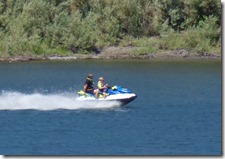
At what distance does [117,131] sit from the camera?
36.6m

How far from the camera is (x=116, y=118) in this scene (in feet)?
131

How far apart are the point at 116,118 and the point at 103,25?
47.3 m

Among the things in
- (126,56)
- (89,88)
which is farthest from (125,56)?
(89,88)

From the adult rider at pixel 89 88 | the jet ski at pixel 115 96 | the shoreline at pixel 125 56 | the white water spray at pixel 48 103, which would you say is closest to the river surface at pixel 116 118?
the white water spray at pixel 48 103

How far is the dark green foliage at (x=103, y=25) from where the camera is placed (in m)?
83.8

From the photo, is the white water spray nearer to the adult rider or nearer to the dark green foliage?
the adult rider

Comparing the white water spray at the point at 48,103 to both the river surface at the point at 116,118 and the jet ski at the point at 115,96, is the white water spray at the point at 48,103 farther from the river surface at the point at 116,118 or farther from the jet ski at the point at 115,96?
the jet ski at the point at 115,96

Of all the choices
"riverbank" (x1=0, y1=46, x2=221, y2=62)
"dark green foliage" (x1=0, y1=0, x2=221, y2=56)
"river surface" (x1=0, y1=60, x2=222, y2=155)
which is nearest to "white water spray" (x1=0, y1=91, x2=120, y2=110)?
"river surface" (x1=0, y1=60, x2=222, y2=155)

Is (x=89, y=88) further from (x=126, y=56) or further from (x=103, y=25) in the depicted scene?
(x=103, y=25)

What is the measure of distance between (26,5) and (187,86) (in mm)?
35070

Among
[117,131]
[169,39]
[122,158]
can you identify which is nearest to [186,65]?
[169,39]

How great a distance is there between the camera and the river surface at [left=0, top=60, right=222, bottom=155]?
3291 centimetres

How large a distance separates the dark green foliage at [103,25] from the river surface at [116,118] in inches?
770

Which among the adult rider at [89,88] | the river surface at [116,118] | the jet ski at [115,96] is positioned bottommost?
the river surface at [116,118]
